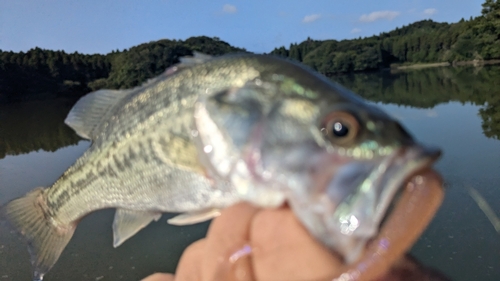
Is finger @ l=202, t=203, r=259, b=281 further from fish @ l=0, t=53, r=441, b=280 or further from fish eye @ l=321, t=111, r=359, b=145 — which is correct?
fish eye @ l=321, t=111, r=359, b=145

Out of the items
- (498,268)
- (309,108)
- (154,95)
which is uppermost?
(154,95)

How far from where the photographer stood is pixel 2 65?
6091cm

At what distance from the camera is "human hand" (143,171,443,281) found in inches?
47.6

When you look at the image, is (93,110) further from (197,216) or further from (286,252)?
(286,252)

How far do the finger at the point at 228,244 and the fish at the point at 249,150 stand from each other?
0.07 metres

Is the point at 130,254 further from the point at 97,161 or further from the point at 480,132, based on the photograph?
the point at 480,132

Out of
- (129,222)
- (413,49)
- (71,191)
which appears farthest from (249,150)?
(413,49)

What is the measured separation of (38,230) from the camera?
9.69 feet

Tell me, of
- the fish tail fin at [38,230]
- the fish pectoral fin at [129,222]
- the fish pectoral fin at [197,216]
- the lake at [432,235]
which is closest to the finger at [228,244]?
the fish pectoral fin at [197,216]

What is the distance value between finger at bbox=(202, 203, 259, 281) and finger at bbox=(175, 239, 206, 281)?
0.16 metres

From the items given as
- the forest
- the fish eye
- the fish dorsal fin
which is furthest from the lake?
the forest

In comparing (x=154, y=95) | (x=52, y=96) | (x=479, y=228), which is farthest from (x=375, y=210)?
(x=52, y=96)

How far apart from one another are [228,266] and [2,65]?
7296cm

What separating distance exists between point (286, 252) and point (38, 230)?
7.83ft
